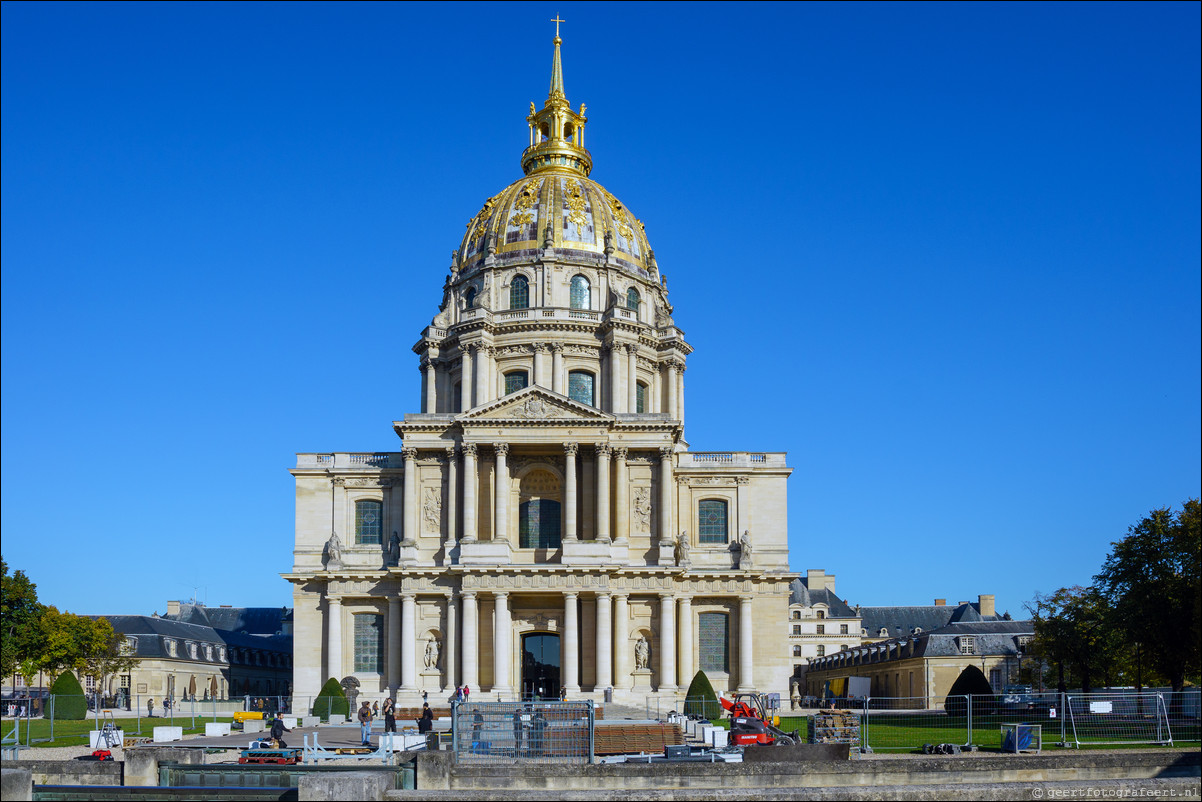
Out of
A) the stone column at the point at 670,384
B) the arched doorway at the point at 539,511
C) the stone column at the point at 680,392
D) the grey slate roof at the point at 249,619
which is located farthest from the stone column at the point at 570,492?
the grey slate roof at the point at 249,619

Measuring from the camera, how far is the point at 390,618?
60156 millimetres

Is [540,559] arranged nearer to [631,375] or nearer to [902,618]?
[631,375]

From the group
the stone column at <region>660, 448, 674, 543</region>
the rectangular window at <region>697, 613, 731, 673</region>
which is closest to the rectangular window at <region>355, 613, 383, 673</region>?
the stone column at <region>660, 448, 674, 543</region>

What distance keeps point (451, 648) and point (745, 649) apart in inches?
512

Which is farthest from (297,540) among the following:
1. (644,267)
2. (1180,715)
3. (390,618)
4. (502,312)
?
(1180,715)

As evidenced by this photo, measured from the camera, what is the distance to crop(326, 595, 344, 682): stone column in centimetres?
5944

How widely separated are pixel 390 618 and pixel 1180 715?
1438 inches

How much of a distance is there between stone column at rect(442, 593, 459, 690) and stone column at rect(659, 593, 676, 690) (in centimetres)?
891

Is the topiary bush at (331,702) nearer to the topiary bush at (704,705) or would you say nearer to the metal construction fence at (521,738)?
the topiary bush at (704,705)

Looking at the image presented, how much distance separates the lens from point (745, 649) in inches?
2375

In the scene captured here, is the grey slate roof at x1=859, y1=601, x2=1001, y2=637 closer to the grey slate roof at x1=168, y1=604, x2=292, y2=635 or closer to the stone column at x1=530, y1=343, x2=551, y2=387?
the grey slate roof at x1=168, y1=604, x2=292, y2=635

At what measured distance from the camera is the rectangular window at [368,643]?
198 ft

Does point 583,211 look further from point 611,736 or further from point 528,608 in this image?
point 611,736

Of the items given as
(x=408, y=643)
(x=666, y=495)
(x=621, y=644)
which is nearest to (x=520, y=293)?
(x=666, y=495)
